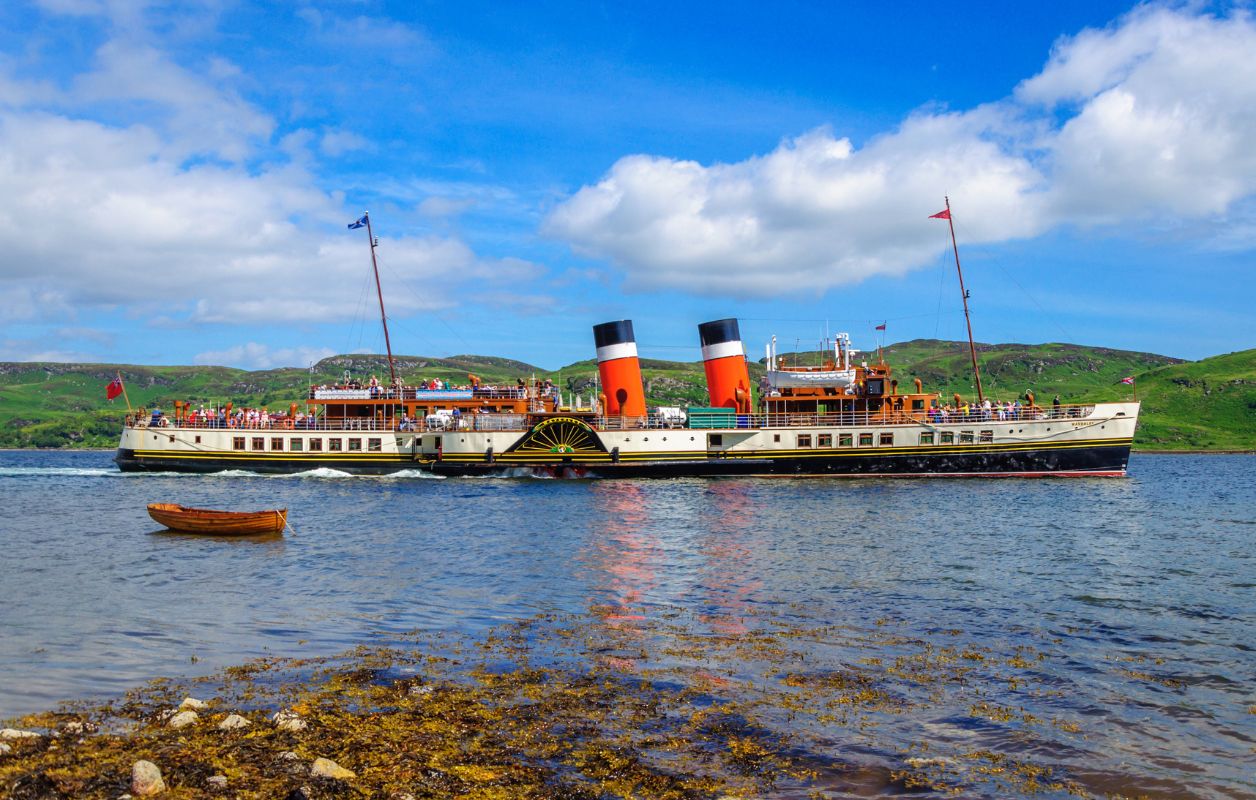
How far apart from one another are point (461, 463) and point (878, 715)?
54581 millimetres

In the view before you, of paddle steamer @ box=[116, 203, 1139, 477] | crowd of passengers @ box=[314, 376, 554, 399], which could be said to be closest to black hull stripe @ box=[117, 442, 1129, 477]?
paddle steamer @ box=[116, 203, 1139, 477]

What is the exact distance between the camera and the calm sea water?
42.8 feet

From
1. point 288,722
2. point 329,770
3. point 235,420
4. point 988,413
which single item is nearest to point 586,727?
point 329,770

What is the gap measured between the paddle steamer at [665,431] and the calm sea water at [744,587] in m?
12.7

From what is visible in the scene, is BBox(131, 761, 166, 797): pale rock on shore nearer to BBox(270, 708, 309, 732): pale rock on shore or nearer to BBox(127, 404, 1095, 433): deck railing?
BBox(270, 708, 309, 732): pale rock on shore

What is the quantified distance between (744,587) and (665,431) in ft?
131

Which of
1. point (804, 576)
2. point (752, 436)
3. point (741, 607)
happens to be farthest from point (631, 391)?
point (741, 607)

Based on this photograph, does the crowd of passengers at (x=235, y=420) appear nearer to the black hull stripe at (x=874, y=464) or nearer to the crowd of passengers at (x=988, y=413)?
the black hull stripe at (x=874, y=464)

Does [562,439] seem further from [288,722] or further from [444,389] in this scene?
[288,722]

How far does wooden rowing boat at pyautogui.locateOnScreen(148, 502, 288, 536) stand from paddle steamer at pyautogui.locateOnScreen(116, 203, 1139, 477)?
30.8 m

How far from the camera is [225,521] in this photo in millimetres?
33188

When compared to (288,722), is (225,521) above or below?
above

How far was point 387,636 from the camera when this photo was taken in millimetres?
17406

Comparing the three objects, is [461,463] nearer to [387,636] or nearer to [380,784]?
[387,636]
